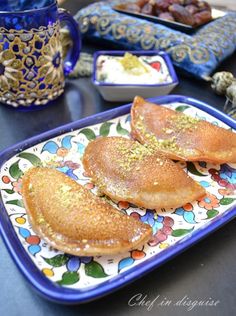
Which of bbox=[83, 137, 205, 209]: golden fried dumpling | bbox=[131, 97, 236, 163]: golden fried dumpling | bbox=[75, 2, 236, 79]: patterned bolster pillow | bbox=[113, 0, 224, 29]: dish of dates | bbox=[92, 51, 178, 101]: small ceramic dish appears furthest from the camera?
bbox=[113, 0, 224, 29]: dish of dates

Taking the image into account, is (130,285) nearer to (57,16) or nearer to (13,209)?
(13,209)

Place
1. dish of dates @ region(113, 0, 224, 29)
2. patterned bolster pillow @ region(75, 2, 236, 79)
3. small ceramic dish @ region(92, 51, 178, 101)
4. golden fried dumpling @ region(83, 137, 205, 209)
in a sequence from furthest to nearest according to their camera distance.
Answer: dish of dates @ region(113, 0, 224, 29) → patterned bolster pillow @ region(75, 2, 236, 79) → small ceramic dish @ region(92, 51, 178, 101) → golden fried dumpling @ region(83, 137, 205, 209)

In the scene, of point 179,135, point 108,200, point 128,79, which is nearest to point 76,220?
point 108,200

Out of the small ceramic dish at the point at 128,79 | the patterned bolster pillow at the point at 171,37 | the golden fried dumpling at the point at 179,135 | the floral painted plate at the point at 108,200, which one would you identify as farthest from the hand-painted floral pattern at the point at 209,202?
the patterned bolster pillow at the point at 171,37

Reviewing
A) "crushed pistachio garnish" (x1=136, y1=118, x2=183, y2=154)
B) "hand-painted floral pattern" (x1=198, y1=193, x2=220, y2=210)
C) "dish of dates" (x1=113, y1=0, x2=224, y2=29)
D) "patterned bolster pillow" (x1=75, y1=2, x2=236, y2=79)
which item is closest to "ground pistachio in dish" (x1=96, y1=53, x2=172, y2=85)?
"patterned bolster pillow" (x1=75, y1=2, x2=236, y2=79)

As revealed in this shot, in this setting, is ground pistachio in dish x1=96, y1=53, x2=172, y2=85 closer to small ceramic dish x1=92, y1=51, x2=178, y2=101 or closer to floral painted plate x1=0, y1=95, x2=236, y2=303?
small ceramic dish x1=92, y1=51, x2=178, y2=101

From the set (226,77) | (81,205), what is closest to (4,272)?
(81,205)
